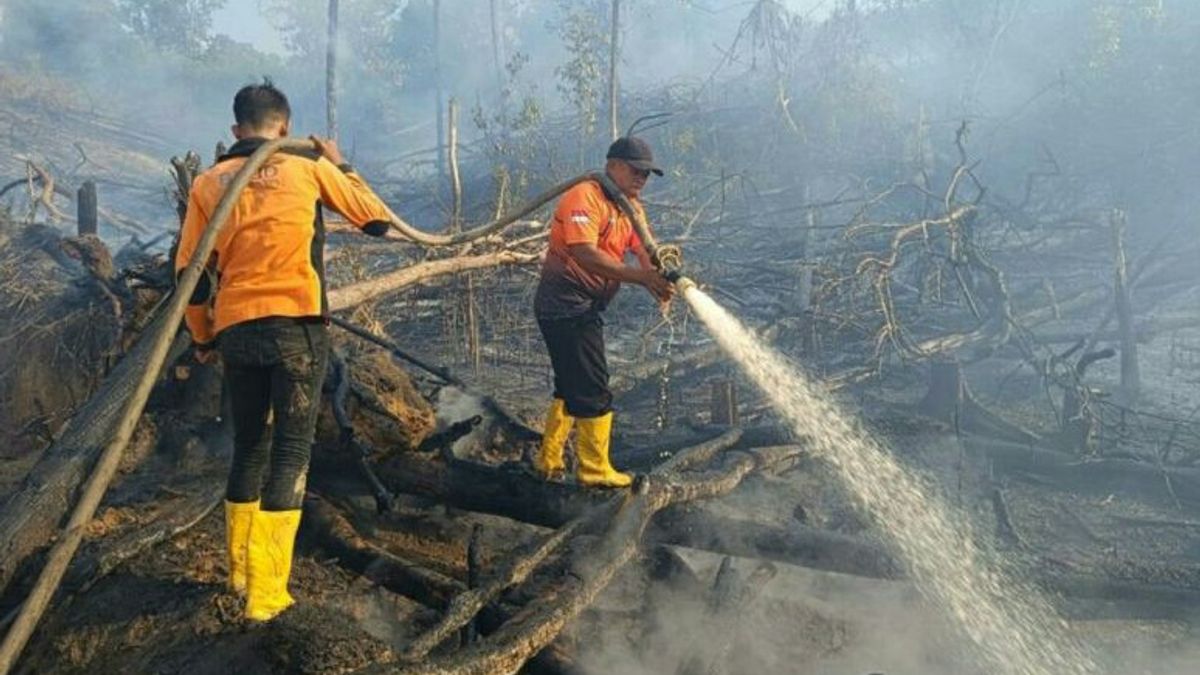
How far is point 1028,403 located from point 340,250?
6593 mm

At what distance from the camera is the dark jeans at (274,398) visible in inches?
110

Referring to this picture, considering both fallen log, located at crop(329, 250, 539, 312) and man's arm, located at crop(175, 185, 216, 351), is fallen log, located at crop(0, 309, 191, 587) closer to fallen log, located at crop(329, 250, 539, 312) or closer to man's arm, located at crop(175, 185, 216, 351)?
man's arm, located at crop(175, 185, 216, 351)

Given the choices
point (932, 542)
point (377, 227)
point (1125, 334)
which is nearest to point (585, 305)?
point (377, 227)

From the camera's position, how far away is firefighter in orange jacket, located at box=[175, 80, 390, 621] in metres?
2.78

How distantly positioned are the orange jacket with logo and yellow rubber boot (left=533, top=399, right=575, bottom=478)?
51 cm

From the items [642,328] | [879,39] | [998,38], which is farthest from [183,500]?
[879,39]

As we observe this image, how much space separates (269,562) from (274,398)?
1.86ft

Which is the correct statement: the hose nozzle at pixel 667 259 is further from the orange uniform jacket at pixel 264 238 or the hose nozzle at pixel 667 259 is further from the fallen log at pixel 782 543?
the orange uniform jacket at pixel 264 238

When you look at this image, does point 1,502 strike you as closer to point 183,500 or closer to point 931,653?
point 183,500

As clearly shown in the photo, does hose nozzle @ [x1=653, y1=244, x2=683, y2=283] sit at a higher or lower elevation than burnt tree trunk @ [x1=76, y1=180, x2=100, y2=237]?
lower

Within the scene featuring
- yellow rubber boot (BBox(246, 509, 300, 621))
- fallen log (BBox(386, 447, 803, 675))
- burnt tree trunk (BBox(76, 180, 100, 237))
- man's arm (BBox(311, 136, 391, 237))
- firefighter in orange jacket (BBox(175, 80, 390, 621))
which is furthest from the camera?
burnt tree trunk (BBox(76, 180, 100, 237))

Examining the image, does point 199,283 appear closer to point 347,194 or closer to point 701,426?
point 347,194

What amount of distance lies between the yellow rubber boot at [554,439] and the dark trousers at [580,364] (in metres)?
0.07

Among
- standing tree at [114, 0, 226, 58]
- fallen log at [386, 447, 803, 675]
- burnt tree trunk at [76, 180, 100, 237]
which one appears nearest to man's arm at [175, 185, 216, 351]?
fallen log at [386, 447, 803, 675]
